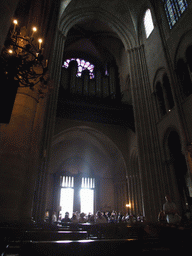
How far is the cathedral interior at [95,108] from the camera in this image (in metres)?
3.98

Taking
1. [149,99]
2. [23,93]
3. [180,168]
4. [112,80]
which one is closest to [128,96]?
[112,80]

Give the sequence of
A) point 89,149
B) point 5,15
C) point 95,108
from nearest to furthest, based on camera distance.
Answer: point 5,15, point 95,108, point 89,149

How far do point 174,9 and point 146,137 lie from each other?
6.72 metres

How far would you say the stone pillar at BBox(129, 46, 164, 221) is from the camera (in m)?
8.28

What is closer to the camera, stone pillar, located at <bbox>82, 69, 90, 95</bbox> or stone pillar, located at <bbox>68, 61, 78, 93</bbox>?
stone pillar, located at <bbox>68, 61, 78, 93</bbox>

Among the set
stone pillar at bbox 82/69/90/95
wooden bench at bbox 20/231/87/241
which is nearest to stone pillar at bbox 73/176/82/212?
stone pillar at bbox 82/69/90/95

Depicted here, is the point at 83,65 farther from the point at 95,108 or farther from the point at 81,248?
the point at 81,248

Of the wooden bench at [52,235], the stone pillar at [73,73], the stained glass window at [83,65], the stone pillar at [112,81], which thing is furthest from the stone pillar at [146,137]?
the wooden bench at [52,235]

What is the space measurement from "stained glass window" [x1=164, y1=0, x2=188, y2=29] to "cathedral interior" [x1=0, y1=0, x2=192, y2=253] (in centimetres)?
5

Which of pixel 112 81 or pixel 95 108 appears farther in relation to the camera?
pixel 112 81

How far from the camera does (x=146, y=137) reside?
31.4 ft

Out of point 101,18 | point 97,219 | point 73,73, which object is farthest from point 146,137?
point 101,18

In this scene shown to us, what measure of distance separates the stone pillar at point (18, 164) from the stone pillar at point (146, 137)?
6.09m

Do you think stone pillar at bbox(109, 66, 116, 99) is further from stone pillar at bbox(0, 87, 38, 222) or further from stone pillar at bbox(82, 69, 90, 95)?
stone pillar at bbox(0, 87, 38, 222)
